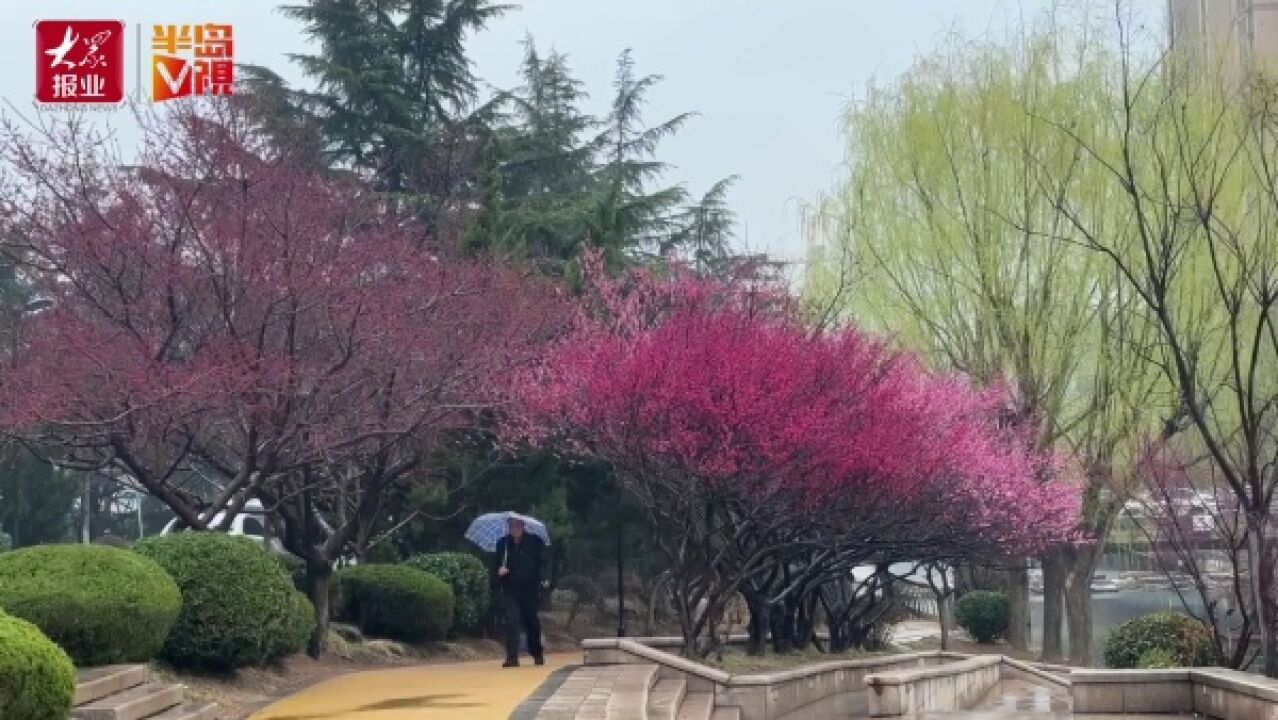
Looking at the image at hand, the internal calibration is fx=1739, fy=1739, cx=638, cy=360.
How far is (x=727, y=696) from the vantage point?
16.8 meters

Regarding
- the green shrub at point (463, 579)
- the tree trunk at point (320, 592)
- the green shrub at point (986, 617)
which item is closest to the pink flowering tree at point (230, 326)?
the tree trunk at point (320, 592)

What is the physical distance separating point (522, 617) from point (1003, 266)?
12.3 metres

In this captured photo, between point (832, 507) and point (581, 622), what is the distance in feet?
36.6

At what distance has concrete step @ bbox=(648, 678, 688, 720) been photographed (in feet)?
46.2

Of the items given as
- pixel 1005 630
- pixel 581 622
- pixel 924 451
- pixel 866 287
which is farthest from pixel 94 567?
pixel 1005 630

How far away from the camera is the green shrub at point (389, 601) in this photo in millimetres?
22750

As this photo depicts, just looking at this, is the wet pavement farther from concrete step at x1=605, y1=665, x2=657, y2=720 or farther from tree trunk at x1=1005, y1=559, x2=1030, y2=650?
tree trunk at x1=1005, y1=559, x2=1030, y2=650

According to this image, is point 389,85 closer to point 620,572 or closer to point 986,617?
point 620,572

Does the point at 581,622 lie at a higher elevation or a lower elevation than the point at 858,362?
lower

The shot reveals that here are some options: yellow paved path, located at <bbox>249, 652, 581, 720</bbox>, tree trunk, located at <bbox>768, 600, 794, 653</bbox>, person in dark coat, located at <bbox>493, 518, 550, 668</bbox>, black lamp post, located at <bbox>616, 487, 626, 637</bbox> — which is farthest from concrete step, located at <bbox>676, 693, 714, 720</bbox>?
black lamp post, located at <bbox>616, 487, 626, 637</bbox>

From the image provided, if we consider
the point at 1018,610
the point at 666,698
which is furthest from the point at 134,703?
the point at 1018,610

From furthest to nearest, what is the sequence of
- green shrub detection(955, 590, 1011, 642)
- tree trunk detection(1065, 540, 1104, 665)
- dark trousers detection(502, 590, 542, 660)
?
green shrub detection(955, 590, 1011, 642) < tree trunk detection(1065, 540, 1104, 665) < dark trousers detection(502, 590, 542, 660)

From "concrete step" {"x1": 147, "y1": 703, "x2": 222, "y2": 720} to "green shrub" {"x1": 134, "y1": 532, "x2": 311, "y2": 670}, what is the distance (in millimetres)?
1470

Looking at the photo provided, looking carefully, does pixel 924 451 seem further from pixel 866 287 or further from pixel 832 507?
pixel 866 287
